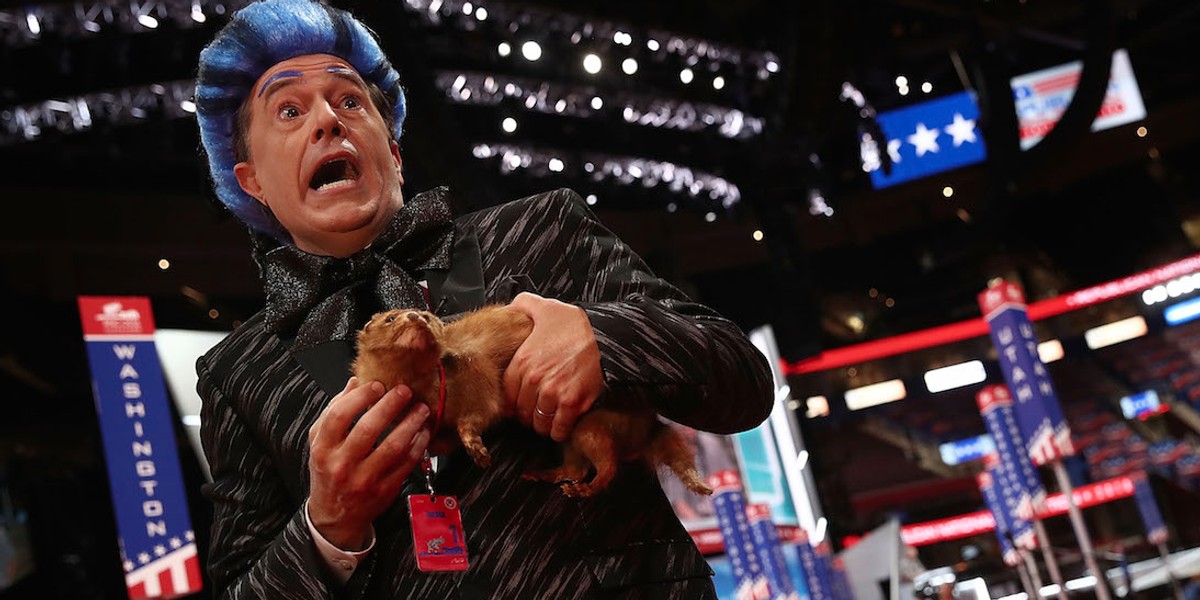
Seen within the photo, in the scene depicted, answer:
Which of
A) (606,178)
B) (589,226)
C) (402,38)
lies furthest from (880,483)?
(589,226)

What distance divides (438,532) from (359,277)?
0.36 metres

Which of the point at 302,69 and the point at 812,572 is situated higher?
the point at 302,69

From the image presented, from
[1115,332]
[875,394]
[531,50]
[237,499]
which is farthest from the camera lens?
[875,394]

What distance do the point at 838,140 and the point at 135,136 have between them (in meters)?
10.8

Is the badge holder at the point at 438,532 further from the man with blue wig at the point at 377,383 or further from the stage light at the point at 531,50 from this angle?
the stage light at the point at 531,50

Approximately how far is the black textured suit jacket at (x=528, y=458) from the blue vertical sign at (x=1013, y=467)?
24.7 feet

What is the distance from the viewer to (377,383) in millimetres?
1020

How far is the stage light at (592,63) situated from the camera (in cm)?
1096

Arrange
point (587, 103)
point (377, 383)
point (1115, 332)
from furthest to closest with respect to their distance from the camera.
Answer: point (1115, 332)
point (587, 103)
point (377, 383)

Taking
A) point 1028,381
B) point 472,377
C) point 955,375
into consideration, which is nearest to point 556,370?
point 472,377

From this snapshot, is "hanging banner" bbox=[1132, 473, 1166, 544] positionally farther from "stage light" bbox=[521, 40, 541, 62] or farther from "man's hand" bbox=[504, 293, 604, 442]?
"man's hand" bbox=[504, 293, 604, 442]

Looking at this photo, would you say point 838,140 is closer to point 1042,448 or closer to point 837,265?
point 837,265

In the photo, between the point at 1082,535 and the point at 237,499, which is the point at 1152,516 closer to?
the point at 1082,535

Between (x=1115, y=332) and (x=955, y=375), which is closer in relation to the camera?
(x=1115, y=332)
